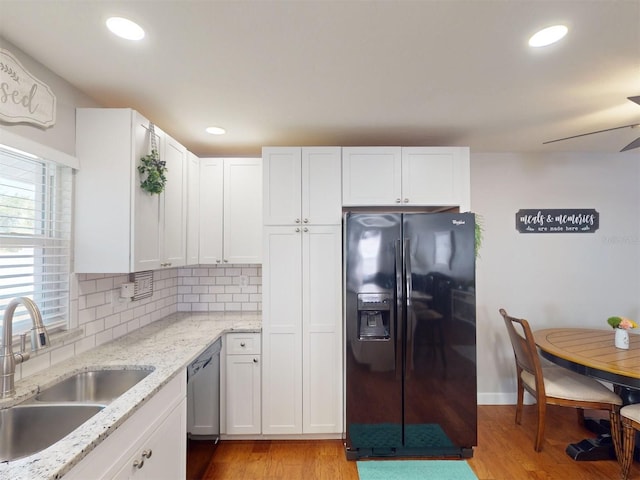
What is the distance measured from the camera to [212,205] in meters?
2.87

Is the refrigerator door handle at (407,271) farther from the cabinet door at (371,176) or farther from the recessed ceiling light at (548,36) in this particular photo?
the recessed ceiling light at (548,36)

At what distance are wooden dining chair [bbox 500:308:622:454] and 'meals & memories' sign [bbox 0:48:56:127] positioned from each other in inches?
130

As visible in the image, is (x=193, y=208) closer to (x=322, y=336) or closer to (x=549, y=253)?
(x=322, y=336)

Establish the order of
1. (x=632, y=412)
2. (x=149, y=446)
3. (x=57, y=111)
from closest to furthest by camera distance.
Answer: (x=149, y=446) < (x=57, y=111) < (x=632, y=412)

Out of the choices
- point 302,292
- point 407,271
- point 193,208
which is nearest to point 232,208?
point 193,208

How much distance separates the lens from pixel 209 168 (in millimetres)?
2865

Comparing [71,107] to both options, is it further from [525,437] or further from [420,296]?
[525,437]

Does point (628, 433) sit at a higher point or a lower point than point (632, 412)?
lower

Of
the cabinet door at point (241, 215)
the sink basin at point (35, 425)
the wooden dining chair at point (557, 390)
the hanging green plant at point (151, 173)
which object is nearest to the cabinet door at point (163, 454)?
the sink basin at point (35, 425)

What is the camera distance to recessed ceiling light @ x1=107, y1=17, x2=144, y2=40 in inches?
53.0

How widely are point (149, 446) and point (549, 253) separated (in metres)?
3.67

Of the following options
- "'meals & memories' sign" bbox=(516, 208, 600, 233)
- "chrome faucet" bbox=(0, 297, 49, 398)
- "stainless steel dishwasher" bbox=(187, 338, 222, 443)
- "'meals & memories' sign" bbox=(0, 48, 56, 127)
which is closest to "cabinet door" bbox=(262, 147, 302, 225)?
"stainless steel dishwasher" bbox=(187, 338, 222, 443)

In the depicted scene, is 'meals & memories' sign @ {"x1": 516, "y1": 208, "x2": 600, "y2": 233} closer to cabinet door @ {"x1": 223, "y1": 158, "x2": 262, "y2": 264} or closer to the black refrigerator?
the black refrigerator

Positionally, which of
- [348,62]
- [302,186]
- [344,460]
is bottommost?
[344,460]
